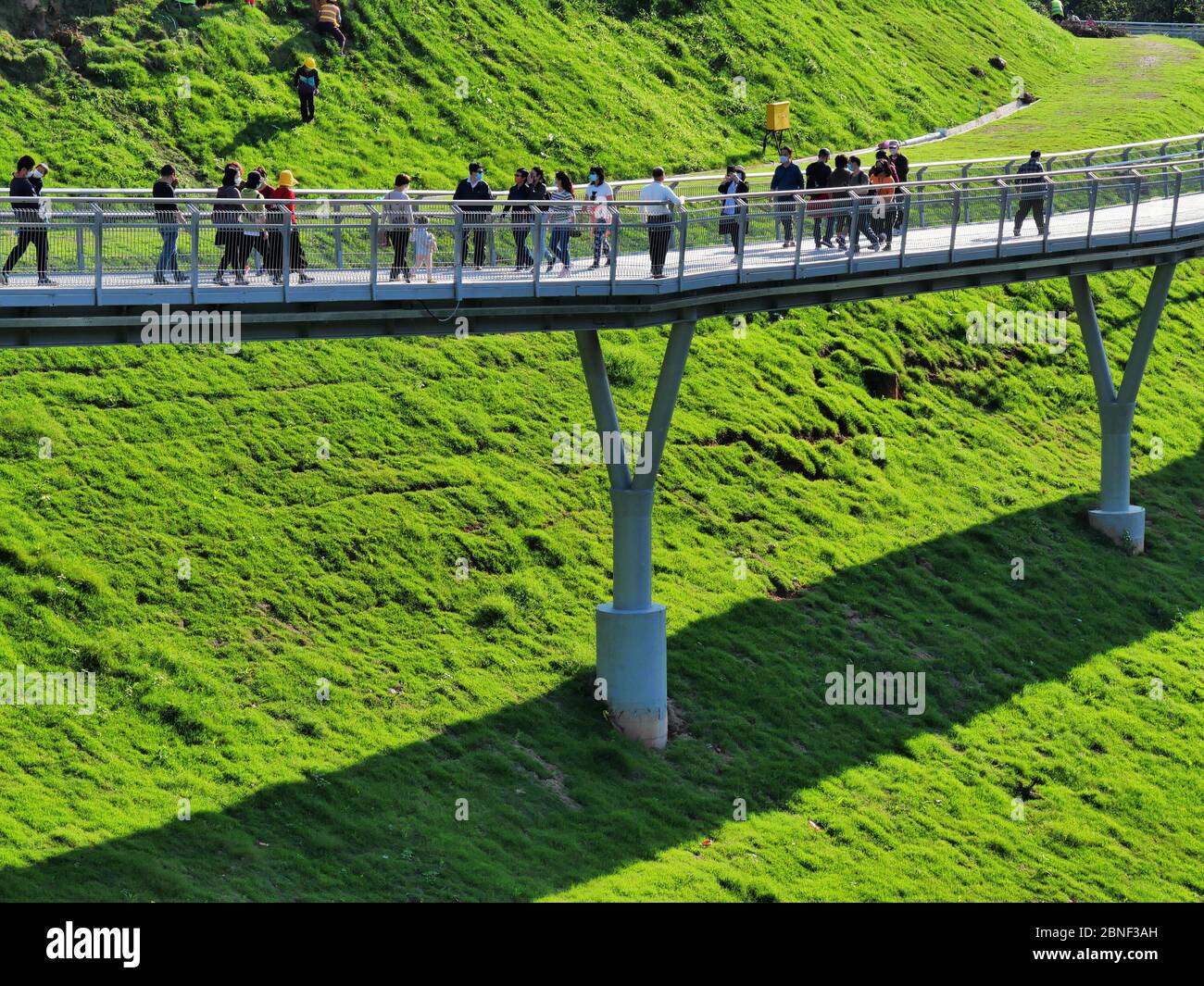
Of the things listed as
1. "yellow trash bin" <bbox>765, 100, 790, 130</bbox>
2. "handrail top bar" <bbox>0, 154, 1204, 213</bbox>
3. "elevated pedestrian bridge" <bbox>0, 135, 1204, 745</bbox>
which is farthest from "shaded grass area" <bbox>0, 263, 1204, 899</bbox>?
"yellow trash bin" <bbox>765, 100, 790, 130</bbox>

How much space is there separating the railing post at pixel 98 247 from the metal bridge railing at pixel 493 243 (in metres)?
0.02

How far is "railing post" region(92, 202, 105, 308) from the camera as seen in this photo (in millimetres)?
21891

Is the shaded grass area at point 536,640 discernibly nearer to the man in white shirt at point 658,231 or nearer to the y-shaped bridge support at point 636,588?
the y-shaped bridge support at point 636,588

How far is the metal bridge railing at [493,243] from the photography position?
22.6 metres

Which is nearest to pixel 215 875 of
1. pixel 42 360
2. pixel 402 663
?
pixel 402 663

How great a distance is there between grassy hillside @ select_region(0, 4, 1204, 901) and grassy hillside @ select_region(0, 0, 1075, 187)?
0.69m

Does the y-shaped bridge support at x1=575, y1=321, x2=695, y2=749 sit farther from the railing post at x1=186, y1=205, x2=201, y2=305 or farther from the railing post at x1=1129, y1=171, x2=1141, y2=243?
the railing post at x1=1129, y1=171, x2=1141, y2=243

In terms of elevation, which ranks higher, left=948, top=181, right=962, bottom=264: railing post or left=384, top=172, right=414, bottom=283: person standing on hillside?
left=384, top=172, right=414, bottom=283: person standing on hillside

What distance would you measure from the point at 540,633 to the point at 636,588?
3.17 metres

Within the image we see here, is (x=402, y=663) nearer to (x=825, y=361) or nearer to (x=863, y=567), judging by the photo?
(x=863, y=567)

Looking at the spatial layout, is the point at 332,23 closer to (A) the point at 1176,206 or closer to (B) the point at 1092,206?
(B) the point at 1092,206

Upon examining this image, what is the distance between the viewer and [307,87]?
144ft

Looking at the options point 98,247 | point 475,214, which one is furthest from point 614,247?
point 98,247

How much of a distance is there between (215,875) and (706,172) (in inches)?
1299
